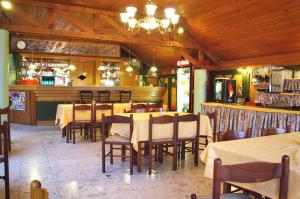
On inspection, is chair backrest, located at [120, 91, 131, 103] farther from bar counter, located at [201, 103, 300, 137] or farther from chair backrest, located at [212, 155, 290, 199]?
chair backrest, located at [212, 155, 290, 199]

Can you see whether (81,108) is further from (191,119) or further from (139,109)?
(191,119)

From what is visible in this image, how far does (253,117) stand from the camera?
21.8ft

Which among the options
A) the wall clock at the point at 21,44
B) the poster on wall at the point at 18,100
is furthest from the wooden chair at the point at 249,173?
the wall clock at the point at 21,44

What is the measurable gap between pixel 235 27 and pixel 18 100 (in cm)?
740

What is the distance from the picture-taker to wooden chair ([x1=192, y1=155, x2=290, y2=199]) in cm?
155

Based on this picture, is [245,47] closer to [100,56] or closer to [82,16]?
[82,16]

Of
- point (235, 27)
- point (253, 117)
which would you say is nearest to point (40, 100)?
point (235, 27)

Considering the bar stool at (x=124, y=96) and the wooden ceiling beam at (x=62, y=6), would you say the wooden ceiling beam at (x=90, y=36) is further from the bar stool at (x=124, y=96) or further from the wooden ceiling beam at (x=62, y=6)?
the bar stool at (x=124, y=96)

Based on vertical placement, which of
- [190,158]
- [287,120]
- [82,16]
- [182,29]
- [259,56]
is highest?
[82,16]

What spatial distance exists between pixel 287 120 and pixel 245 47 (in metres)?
2.73

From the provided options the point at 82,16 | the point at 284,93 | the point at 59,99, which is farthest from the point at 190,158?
the point at 82,16

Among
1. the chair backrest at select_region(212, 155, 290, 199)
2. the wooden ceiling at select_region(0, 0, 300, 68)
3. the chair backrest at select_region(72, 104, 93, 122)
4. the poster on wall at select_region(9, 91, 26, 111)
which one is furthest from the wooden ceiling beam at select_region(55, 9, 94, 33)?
the chair backrest at select_region(212, 155, 290, 199)

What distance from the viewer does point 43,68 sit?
13.0 meters

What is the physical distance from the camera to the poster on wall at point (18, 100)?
30.2 ft
